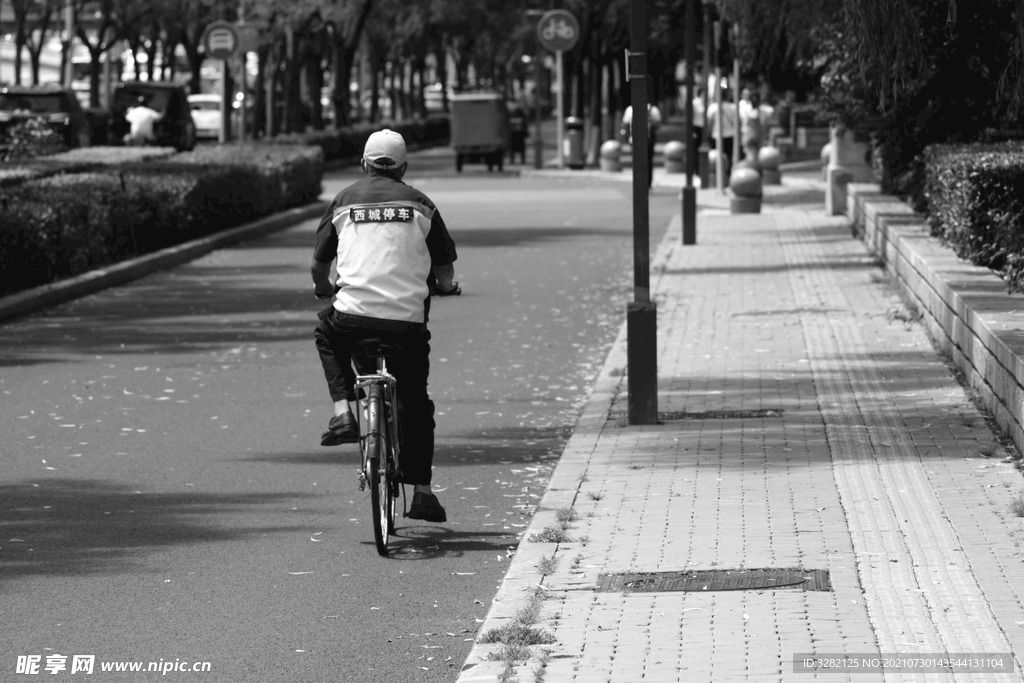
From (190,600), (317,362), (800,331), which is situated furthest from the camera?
(800,331)

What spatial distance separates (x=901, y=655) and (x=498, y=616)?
135cm

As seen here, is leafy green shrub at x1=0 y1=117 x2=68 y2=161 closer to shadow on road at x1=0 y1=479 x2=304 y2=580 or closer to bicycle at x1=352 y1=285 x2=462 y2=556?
shadow on road at x1=0 y1=479 x2=304 y2=580

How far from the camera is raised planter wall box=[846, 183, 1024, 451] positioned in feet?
29.2

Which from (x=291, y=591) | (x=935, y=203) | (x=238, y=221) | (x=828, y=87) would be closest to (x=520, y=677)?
(x=291, y=591)

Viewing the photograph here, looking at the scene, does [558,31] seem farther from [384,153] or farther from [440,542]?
[440,542]

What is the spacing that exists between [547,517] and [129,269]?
11719 millimetres

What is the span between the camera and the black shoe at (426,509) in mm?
7523

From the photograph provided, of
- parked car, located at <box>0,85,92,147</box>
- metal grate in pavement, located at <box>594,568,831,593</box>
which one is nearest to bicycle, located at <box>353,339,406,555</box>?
metal grate in pavement, located at <box>594,568,831,593</box>

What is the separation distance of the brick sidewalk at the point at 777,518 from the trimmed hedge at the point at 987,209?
30.7 inches

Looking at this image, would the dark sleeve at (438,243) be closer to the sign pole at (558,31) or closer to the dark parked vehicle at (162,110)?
the sign pole at (558,31)

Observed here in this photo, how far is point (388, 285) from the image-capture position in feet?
23.9

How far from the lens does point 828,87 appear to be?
22.6 m

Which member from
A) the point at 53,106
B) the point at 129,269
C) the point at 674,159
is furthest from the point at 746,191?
the point at 53,106

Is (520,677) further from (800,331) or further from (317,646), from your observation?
(800,331)
